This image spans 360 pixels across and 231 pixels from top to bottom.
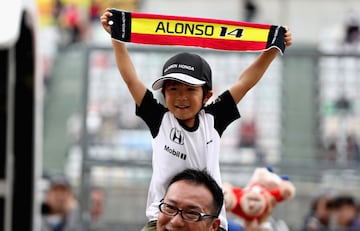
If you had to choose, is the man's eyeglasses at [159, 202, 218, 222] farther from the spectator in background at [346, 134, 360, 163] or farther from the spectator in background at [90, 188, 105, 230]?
the spectator in background at [346, 134, 360, 163]

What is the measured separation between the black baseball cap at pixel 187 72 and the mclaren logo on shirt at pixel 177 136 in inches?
9.6

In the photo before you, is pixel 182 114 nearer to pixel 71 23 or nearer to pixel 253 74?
pixel 253 74

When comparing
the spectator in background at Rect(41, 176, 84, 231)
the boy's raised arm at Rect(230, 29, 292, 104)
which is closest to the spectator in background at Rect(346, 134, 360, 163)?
the spectator in background at Rect(41, 176, 84, 231)

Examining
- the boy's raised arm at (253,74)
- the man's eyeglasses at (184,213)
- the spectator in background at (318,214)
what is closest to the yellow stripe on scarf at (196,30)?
the boy's raised arm at (253,74)

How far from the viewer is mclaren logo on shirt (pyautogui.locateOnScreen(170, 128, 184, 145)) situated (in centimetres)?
521

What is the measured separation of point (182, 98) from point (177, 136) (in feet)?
0.72

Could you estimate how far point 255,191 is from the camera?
23.4 ft

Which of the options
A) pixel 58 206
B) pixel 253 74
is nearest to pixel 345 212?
pixel 58 206

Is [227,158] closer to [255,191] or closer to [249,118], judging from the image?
[249,118]

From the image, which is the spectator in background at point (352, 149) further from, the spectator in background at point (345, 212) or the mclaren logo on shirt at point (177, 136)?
the mclaren logo on shirt at point (177, 136)

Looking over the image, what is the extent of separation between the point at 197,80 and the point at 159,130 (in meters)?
0.38

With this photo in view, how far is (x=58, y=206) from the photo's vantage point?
1167 cm

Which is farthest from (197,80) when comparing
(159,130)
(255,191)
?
(255,191)

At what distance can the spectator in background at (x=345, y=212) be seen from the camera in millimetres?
10281
